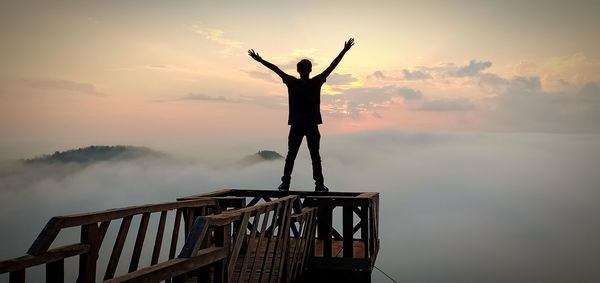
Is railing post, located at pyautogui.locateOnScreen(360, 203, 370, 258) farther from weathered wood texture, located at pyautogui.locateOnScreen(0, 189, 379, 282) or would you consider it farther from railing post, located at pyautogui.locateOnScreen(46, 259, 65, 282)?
railing post, located at pyautogui.locateOnScreen(46, 259, 65, 282)

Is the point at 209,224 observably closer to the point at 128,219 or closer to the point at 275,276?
the point at 128,219

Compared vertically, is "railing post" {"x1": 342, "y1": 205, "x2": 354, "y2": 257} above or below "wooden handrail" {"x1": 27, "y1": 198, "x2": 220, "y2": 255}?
below

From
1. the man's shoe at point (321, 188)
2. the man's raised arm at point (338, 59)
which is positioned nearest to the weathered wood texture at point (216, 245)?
the man's shoe at point (321, 188)

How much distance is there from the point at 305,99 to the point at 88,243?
24.2 ft

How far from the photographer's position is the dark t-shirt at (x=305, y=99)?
43.1ft

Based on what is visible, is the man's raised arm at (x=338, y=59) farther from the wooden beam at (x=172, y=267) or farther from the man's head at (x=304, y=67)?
the wooden beam at (x=172, y=267)

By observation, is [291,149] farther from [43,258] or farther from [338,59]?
[43,258]

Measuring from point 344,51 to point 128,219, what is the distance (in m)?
7.25

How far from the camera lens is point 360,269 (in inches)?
421

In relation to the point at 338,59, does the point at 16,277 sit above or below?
below

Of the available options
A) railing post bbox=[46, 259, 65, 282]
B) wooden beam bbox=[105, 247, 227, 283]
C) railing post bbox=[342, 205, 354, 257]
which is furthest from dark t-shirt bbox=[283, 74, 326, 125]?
railing post bbox=[46, 259, 65, 282]

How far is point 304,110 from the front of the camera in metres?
13.4

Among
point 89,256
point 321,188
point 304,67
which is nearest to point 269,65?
point 304,67

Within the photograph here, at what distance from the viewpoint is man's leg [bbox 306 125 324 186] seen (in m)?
13.5
